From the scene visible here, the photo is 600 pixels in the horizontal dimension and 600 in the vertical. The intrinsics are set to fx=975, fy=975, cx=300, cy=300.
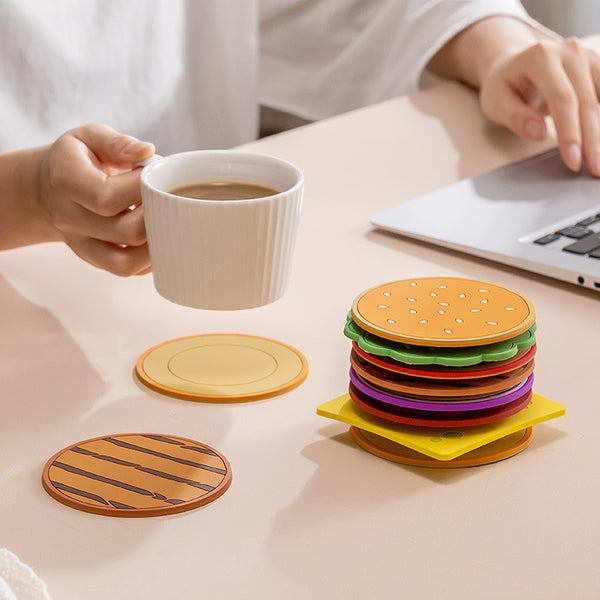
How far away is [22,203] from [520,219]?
1.31 ft

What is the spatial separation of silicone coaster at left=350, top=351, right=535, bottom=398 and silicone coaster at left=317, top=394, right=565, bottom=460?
0.8 inches

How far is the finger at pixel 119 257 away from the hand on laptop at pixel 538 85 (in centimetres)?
47

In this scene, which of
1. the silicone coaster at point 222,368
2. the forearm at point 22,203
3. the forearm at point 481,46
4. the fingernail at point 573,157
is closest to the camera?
the silicone coaster at point 222,368

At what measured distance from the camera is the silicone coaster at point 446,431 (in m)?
0.48

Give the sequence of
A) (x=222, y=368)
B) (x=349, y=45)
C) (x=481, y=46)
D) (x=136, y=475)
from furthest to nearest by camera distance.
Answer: (x=349, y=45) < (x=481, y=46) < (x=222, y=368) < (x=136, y=475)

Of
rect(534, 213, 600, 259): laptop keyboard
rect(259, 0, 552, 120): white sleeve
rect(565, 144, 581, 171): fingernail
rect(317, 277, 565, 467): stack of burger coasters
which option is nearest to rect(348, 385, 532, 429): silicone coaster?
rect(317, 277, 565, 467): stack of burger coasters

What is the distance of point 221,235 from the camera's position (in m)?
0.52

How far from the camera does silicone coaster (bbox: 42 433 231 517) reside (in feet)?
1.50

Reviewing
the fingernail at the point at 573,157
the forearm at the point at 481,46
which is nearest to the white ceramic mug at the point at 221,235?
the fingernail at the point at 573,157

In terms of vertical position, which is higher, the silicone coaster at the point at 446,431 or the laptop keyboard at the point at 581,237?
the silicone coaster at the point at 446,431

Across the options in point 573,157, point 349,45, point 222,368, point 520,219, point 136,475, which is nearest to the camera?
point 136,475

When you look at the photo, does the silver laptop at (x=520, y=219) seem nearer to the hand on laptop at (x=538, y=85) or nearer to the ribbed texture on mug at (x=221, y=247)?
the hand on laptop at (x=538, y=85)

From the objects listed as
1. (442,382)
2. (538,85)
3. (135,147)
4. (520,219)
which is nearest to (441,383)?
(442,382)

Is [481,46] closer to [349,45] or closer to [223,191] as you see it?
[349,45]
